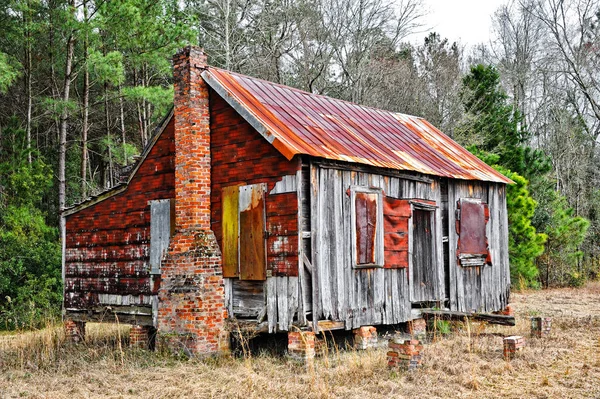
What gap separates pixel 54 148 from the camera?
28.7 m

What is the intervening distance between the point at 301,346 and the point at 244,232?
2.32 metres

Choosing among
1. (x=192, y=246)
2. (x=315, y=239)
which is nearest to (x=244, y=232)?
(x=192, y=246)

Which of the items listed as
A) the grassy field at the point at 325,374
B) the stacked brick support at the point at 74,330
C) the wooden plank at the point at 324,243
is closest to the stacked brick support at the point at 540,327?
the grassy field at the point at 325,374

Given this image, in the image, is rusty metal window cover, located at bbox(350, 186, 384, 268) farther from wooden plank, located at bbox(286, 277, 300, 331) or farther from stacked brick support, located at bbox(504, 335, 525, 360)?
stacked brick support, located at bbox(504, 335, 525, 360)

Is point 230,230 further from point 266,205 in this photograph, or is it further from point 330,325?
point 330,325

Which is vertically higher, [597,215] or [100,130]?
[100,130]

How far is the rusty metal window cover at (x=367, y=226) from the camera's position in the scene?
1245 centimetres

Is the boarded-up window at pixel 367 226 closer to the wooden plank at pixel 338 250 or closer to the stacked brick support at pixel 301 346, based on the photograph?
the wooden plank at pixel 338 250

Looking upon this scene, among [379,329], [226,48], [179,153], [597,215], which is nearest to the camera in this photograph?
[179,153]

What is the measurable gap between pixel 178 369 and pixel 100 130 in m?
21.5

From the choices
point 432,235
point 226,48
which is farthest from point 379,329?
point 226,48

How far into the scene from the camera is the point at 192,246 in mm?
12312

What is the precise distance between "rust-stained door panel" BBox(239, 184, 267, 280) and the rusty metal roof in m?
1.16

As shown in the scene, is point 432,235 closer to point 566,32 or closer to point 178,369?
point 178,369
